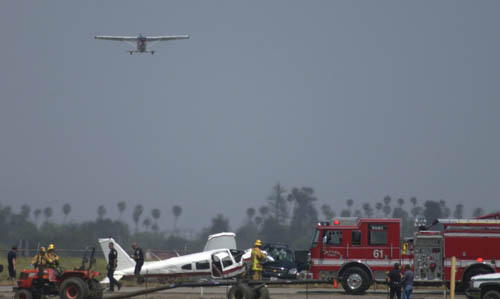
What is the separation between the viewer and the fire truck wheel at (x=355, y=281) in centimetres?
3152

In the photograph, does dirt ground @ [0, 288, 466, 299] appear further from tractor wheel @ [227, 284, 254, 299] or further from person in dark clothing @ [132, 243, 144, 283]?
tractor wheel @ [227, 284, 254, 299]

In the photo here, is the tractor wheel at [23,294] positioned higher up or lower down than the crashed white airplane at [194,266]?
lower down

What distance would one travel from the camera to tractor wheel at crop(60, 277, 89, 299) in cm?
2469

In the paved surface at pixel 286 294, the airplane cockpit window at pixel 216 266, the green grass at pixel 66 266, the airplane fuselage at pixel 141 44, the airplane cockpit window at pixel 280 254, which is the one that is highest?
the airplane fuselage at pixel 141 44

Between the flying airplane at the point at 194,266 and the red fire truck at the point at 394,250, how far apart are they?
4.11 m

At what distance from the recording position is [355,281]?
3164cm

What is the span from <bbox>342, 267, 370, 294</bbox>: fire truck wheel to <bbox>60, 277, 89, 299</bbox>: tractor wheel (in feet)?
35.1

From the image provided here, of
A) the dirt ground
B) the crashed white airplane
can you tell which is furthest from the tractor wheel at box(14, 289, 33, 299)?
the crashed white airplane

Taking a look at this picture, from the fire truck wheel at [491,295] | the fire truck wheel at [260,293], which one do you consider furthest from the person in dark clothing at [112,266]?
the fire truck wheel at [491,295]

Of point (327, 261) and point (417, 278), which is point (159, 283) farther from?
point (417, 278)

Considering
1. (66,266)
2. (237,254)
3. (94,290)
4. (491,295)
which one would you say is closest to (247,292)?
(94,290)

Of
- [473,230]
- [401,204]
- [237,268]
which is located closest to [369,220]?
[473,230]

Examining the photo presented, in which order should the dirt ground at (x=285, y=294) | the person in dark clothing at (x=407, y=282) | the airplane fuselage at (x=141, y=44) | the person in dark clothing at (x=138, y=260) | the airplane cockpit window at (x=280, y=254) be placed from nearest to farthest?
the person in dark clothing at (x=407, y=282) < the dirt ground at (x=285, y=294) < the person in dark clothing at (x=138, y=260) < the airplane cockpit window at (x=280, y=254) < the airplane fuselage at (x=141, y=44)

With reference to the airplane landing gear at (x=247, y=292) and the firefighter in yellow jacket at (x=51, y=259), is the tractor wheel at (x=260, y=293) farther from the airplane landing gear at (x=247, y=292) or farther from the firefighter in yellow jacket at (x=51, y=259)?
the firefighter in yellow jacket at (x=51, y=259)
